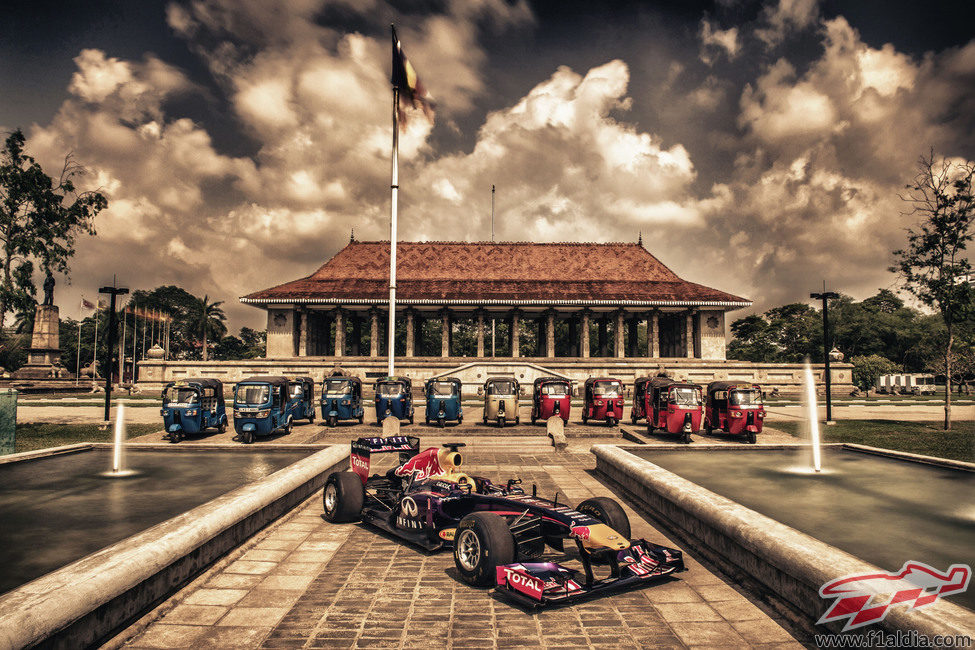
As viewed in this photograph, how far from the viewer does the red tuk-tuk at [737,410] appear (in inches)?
622

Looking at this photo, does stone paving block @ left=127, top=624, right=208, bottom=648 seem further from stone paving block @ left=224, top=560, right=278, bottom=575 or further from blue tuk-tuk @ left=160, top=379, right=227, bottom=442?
blue tuk-tuk @ left=160, top=379, right=227, bottom=442

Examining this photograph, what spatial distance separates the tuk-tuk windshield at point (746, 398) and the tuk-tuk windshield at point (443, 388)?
9543 millimetres

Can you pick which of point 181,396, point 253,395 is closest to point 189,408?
point 181,396

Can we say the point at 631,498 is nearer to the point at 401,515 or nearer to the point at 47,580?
the point at 401,515

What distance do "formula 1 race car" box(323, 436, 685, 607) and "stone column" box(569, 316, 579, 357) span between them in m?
43.9

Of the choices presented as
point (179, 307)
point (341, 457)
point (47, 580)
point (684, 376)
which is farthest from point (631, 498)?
point (179, 307)

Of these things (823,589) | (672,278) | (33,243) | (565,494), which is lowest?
(565,494)

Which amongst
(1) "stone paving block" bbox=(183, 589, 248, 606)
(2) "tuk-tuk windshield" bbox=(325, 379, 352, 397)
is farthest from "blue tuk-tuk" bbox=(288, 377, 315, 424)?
(1) "stone paving block" bbox=(183, 589, 248, 606)

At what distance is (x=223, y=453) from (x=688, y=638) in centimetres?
1186

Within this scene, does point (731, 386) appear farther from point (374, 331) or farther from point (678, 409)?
point (374, 331)

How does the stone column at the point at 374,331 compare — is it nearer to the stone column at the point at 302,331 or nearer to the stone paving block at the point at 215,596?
the stone column at the point at 302,331

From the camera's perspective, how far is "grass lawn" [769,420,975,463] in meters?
14.4

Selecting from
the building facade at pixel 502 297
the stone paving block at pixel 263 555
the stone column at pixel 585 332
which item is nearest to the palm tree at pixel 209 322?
the building facade at pixel 502 297

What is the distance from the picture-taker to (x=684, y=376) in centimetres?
3884
